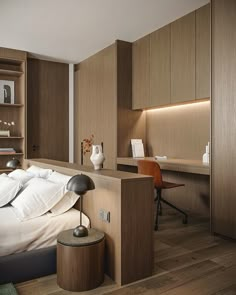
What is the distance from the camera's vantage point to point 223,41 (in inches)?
119

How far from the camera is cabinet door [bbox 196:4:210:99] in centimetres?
356

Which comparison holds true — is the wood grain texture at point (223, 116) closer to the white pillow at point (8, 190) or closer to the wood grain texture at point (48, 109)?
the white pillow at point (8, 190)

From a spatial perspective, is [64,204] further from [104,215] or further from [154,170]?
[154,170]

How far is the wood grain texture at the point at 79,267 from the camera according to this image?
1960mm

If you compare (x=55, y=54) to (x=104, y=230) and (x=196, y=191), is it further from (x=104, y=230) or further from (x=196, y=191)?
(x=104, y=230)

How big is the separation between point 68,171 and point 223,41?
2143 mm

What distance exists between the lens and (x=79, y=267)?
197 centimetres

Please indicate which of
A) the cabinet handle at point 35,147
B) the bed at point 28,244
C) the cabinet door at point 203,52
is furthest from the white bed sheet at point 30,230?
A: the cabinet handle at point 35,147

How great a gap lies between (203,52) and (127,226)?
2.60 meters

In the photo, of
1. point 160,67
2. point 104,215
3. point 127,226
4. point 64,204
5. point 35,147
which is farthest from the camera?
point 35,147

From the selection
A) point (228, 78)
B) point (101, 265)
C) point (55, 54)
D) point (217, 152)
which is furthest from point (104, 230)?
point (55, 54)

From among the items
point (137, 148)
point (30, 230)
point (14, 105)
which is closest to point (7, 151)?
point (14, 105)

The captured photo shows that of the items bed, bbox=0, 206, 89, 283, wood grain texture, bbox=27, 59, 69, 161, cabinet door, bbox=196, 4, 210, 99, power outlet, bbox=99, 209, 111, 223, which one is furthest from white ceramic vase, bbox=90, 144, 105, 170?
wood grain texture, bbox=27, 59, 69, 161

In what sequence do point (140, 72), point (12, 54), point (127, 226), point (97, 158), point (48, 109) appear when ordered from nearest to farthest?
point (127, 226)
point (97, 158)
point (140, 72)
point (12, 54)
point (48, 109)
